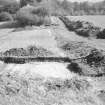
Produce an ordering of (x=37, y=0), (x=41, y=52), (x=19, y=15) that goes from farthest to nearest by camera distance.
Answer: (x=37, y=0), (x=19, y=15), (x=41, y=52)

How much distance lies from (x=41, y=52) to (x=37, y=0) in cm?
3399

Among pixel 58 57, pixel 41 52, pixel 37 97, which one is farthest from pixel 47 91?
pixel 41 52

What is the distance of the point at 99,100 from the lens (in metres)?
8.59

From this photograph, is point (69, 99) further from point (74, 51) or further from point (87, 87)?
point (74, 51)

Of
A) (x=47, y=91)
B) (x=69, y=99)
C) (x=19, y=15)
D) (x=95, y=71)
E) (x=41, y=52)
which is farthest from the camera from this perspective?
(x=19, y=15)

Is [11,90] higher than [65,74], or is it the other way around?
[11,90]

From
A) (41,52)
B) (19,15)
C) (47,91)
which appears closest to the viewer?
(47,91)

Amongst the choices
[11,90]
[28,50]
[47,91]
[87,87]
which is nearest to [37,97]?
[47,91]

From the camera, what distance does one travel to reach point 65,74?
12422 millimetres

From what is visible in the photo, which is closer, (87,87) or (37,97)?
(37,97)

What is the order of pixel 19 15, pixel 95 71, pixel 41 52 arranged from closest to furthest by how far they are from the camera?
pixel 95 71, pixel 41 52, pixel 19 15

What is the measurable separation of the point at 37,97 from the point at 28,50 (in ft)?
26.3

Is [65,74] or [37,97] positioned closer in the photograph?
[37,97]

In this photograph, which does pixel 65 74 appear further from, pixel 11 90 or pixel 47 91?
pixel 11 90
